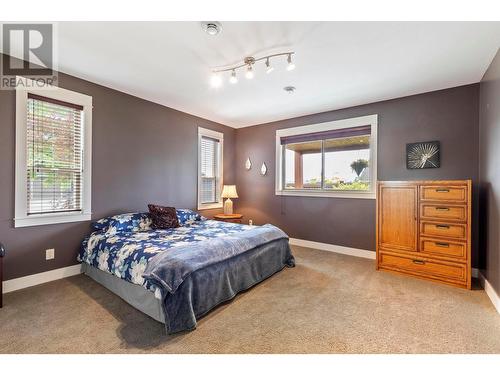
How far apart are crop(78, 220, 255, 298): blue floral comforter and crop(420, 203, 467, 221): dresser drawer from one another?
238 cm

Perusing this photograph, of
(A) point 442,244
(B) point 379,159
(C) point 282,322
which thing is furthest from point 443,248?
(C) point 282,322

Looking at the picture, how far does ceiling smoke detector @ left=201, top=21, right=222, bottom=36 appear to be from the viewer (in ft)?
6.42

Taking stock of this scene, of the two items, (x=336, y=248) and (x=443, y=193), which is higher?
(x=443, y=193)

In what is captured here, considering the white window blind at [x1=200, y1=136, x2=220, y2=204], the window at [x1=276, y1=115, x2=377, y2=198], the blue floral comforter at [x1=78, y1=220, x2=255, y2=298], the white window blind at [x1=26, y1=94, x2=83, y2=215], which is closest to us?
the blue floral comforter at [x1=78, y1=220, x2=255, y2=298]

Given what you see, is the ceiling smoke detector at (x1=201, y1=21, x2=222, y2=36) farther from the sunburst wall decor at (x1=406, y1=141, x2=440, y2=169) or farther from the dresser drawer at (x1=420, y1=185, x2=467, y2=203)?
the sunburst wall decor at (x1=406, y1=141, x2=440, y2=169)

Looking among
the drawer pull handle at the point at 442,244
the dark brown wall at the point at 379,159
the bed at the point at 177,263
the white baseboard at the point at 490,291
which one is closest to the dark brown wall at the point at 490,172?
the white baseboard at the point at 490,291

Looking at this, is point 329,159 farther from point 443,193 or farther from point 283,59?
point 283,59

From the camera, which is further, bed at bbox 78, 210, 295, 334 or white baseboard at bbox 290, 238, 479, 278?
white baseboard at bbox 290, 238, 479, 278

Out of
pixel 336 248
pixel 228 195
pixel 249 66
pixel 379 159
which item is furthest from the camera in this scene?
pixel 228 195

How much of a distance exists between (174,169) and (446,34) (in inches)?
154

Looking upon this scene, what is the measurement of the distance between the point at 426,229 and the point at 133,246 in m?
3.48

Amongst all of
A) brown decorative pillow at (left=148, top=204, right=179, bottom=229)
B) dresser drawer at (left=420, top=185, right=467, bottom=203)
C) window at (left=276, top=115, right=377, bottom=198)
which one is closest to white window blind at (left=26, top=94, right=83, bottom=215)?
brown decorative pillow at (left=148, top=204, right=179, bottom=229)

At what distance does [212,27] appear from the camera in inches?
78.2
